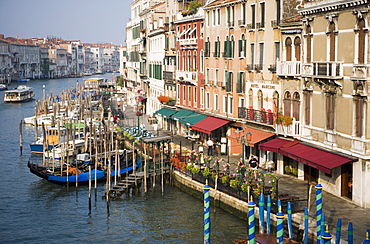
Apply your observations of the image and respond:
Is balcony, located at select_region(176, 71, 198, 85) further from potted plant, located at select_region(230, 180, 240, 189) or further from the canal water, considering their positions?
potted plant, located at select_region(230, 180, 240, 189)

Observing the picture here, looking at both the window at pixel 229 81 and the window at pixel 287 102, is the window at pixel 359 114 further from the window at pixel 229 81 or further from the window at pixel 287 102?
the window at pixel 229 81

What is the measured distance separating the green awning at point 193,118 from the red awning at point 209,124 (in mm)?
763

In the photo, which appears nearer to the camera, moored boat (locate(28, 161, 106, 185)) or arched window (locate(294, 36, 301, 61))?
arched window (locate(294, 36, 301, 61))

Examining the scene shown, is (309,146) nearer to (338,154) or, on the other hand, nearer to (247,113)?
(338,154)

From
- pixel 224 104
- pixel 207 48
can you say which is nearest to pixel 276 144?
pixel 224 104

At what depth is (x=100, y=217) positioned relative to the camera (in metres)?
28.4

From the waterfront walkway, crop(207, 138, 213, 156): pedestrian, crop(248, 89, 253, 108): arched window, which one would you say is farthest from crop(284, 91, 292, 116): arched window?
crop(207, 138, 213, 156): pedestrian

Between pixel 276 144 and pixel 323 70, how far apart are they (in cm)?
510

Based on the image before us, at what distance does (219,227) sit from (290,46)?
367 inches

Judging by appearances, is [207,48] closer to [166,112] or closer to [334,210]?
[166,112]

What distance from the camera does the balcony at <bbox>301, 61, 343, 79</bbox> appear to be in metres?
23.2

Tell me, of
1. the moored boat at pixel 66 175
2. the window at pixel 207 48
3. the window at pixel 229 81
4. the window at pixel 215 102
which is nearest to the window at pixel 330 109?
the window at pixel 229 81

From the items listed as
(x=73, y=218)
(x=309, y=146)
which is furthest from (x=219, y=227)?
(x=73, y=218)

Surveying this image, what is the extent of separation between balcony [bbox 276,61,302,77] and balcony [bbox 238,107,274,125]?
222 centimetres
